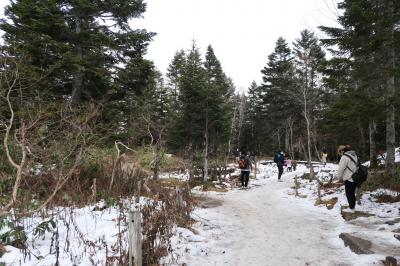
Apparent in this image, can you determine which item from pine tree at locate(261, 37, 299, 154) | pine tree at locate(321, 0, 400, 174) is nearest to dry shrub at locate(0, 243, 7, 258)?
pine tree at locate(321, 0, 400, 174)

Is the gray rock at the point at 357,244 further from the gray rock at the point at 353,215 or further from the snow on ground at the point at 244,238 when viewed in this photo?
the gray rock at the point at 353,215

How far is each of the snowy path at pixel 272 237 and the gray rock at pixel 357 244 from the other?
0.14 m

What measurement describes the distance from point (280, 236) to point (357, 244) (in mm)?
1803

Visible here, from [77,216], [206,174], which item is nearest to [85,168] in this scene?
[77,216]

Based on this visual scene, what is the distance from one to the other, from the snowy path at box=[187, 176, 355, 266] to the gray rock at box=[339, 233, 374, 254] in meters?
0.14

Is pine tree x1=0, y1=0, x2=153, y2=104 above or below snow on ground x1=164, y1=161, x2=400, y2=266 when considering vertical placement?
above

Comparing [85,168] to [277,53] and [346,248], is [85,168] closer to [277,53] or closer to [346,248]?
[346,248]

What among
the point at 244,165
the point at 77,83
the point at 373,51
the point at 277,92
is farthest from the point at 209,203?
the point at 277,92

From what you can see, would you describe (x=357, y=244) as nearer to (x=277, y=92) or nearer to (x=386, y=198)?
(x=386, y=198)

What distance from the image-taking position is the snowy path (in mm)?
6047

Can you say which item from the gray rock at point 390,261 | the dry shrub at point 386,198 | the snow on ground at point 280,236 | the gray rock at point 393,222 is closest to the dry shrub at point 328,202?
the snow on ground at point 280,236

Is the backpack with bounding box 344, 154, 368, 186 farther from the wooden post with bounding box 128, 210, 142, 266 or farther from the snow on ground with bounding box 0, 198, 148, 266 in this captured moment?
the wooden post with bounding box 128, 210, 142, 266

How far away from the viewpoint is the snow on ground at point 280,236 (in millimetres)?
5988

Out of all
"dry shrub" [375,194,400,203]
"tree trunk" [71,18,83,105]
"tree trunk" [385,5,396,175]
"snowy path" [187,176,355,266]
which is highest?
"tree trunk" [71,18,83,105]
